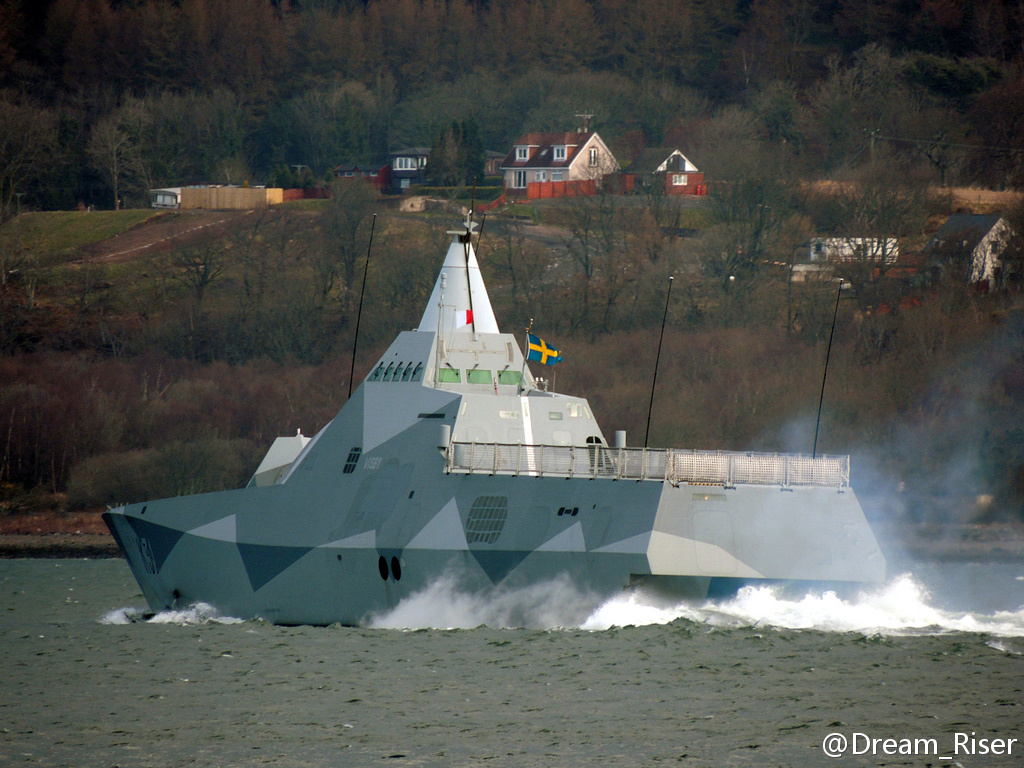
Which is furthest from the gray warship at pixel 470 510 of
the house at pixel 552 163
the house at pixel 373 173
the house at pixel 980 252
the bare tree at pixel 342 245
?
the house at pixel 373 173

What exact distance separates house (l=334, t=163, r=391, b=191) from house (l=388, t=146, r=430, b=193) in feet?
1.27

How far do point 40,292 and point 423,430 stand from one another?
43.4 m

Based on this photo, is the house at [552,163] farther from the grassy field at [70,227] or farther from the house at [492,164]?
the grassy field at [70,227]

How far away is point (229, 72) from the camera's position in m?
103

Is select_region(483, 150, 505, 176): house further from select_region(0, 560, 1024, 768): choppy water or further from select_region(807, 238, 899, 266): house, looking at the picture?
select_region(0, 560, 1024, 768): choppy water

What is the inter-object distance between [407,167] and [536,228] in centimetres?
1862

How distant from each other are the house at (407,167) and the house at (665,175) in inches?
496

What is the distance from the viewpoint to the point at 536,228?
7150 centimetres

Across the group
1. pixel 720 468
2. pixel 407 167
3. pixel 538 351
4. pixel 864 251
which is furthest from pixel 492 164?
pixel 720 468

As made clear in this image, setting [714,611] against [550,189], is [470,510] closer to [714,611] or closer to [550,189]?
[714,611]

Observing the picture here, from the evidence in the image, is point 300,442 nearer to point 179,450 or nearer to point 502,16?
point 179,450

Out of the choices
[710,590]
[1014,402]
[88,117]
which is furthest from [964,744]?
[88,117]

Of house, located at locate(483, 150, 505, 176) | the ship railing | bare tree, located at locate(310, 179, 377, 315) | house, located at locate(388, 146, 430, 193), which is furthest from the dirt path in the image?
the ship railing

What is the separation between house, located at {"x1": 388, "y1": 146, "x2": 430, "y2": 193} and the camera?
285ft
